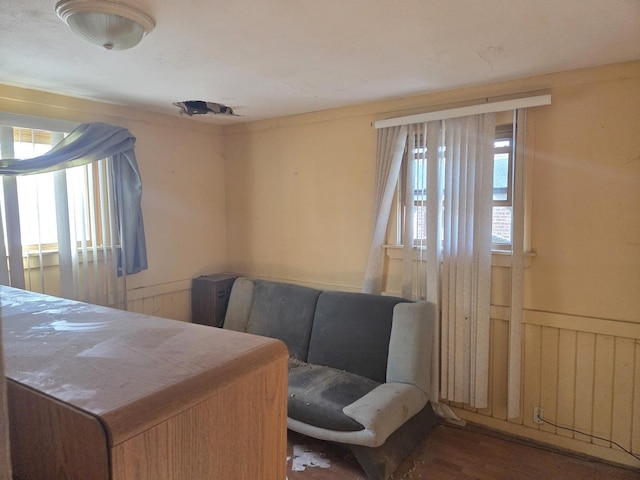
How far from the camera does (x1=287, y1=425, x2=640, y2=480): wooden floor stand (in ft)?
7.47

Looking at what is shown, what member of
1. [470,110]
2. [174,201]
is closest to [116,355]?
[470,110]

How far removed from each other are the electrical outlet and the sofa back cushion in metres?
0.97

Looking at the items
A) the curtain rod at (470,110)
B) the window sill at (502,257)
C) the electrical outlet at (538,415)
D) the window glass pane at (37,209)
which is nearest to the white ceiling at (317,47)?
the curtain rod at (470,110)

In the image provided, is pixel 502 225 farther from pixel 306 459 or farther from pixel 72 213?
pixel 72 213

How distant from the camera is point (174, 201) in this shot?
3572 millimetres

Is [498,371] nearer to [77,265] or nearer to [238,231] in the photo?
[238,231]

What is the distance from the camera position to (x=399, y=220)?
3.03 metres

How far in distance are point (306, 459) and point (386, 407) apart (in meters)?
0.63

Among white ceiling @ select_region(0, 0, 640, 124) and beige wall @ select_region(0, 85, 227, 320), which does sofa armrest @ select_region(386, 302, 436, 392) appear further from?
beige wall @ select_region(0, 85, 227, 320)

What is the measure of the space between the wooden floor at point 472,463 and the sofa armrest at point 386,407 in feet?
0.92

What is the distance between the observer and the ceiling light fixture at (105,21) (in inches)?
59.1

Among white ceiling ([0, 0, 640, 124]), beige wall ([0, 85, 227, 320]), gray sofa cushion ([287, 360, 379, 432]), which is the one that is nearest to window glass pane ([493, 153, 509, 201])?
white ceiling ([0, 0, 640, 124])

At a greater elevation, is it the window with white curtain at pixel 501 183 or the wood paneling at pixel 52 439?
the window with white curtain at pixel 501 183

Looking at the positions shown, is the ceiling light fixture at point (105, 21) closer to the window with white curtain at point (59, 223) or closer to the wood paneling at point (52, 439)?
the window with white curtain at point (59, 223)
